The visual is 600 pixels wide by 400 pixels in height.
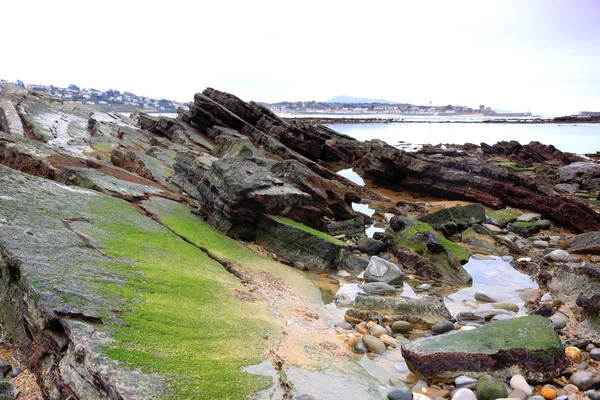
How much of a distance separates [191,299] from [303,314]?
2.13m

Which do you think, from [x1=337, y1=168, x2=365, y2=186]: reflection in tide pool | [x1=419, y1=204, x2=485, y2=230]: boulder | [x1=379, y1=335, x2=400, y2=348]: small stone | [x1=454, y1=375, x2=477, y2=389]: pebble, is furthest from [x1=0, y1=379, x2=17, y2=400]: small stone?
[x1=337, y1=168, x2=365, y2=186]: reflection in tide pool

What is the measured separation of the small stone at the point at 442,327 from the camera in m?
7.96

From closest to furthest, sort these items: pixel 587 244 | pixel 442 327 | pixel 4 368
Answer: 1. pixel 4 368
2. pixel 442 327
3. pixel 587 244

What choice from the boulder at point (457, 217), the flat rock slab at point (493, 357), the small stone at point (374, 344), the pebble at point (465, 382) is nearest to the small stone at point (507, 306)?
the flat rock slab at point (493, 357)

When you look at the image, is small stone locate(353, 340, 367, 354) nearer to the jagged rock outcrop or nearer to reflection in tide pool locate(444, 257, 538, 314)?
reflection in tide pool locate(444, 257, 538, 314)

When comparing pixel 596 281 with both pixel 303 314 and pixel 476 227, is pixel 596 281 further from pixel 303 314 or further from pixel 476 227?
pixel 476 227

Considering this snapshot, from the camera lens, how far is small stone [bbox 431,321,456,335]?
796 cm

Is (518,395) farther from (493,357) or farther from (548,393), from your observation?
(493,357)

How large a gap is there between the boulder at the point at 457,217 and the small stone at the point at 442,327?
8.40 metres

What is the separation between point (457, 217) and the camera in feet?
55.1

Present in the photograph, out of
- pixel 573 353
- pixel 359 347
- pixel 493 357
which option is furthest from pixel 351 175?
pixel 493 357

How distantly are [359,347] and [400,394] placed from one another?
1.73 metres

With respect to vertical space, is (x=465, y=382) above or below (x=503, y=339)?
below

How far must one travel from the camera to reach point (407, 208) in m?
21.8
